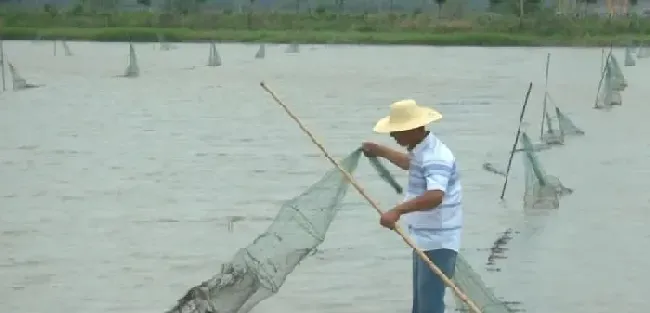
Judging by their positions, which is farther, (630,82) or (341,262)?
(630,82)

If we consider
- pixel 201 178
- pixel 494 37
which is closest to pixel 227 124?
pixel 201 178

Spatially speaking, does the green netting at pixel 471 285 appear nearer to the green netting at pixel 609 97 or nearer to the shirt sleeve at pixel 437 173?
the shirt sleeve at pixel 437 173

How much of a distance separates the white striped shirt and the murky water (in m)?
2.52

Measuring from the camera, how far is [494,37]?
51219mm

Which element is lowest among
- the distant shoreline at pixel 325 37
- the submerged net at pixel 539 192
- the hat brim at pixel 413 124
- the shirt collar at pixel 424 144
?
the distant shoreline at pixel 325 37

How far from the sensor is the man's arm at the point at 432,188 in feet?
16.0

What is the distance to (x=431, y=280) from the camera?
520 cm

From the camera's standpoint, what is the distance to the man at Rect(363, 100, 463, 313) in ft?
16.1

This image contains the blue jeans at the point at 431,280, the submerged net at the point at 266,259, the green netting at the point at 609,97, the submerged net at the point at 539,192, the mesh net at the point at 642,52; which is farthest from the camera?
the mesh net at the point at 642,52

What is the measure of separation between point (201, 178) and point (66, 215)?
2.49 meters

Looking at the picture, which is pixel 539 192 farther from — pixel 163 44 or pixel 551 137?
pixel 163 44

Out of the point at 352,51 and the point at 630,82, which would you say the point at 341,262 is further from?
the point at 352,51

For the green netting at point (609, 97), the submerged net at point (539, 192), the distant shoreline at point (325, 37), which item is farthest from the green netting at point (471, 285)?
the distant shoreline at point (325, 37)

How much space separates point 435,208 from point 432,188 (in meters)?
0.16
